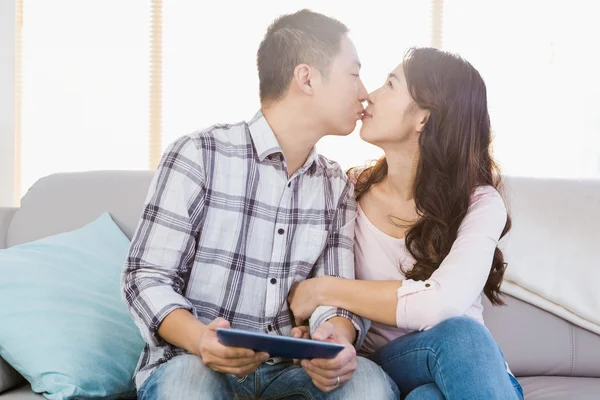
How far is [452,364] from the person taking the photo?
4.21 feet

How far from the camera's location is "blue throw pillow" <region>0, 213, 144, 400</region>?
1.44 m

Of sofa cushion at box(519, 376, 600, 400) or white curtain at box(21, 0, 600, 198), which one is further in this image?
white curtain at box(21, 0, 600, 198)

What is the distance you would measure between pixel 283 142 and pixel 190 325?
1.70 feet

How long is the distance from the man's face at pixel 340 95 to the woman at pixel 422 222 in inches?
2.4

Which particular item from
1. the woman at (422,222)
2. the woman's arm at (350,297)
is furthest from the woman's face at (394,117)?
the woman's arm at (350,297)

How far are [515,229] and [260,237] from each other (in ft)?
2.54

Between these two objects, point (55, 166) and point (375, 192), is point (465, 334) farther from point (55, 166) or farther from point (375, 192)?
point (55, 166)

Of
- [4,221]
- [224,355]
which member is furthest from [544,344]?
[4,221]

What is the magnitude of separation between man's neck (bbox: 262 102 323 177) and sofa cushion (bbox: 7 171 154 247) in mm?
521

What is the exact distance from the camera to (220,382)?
4.16 ft

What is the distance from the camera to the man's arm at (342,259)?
147 centimetres

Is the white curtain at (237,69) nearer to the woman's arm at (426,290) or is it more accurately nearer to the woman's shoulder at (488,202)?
the woman's shoulder at (488,202)

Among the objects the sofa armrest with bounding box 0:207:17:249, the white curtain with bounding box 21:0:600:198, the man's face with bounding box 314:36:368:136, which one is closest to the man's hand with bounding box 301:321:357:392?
the man's face with bounding box 314:36:368:136

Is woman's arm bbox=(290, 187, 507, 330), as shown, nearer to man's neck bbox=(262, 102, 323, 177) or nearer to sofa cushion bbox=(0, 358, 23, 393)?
man's neck bbox=(262, 102, 323, 177)
